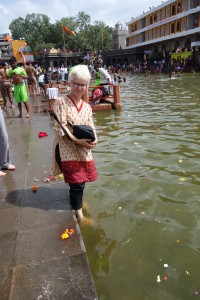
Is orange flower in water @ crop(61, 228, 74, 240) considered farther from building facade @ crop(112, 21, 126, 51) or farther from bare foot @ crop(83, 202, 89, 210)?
building facade @ crop(112, 21, 126, 51)

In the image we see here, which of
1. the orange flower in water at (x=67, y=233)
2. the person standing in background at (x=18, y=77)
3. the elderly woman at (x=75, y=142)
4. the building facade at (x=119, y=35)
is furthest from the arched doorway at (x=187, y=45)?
the orange flower in water at (x=67, y=233)

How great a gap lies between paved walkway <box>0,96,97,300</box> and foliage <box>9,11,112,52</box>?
8134cm

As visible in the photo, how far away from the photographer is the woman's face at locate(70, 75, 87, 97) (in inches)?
112

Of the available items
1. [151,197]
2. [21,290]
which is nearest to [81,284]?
[21,290]

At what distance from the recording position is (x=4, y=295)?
2119mm

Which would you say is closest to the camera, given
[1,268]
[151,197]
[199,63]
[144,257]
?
[1,268]

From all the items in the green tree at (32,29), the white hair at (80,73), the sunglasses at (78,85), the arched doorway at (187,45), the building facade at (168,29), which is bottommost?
the sunglasses at (78,85)

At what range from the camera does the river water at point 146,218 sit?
2580 millimetres

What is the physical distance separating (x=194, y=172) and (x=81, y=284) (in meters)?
3.13

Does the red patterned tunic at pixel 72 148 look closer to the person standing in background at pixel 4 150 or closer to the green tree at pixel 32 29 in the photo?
the person standing in background at pixel 4 150

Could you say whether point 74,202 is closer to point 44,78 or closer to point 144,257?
point 144,257

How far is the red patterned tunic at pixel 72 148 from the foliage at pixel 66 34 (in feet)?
269

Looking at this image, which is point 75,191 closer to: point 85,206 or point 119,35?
point 85,206

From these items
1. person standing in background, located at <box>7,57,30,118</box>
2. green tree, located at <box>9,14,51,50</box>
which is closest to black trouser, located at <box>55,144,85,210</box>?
person standing in background, located at <box>7,57,30,118</box>
